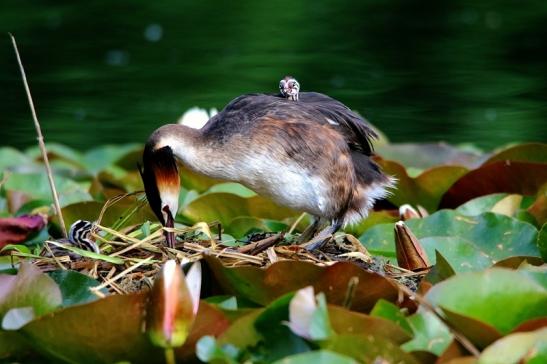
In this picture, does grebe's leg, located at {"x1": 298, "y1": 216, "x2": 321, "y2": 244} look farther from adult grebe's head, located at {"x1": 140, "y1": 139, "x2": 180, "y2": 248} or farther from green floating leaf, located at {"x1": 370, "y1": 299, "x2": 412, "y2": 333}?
green floating leaf, located at {"x1": 370, "y1": 299, "x2": 412, "y2": 333}

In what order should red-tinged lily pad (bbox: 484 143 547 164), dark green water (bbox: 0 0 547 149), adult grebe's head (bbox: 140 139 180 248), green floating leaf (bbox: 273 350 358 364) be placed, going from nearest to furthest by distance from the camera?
1. green floating leaf (bbox: 273 350 358 364)
2. adult grebe's head (bbox: 140 139 180 248)
3. red-tinged lily pad (bbox: 484 143 547 164)
4. dark green water (bbox: 0 0 547 149)

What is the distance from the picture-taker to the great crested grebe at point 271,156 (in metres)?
3.60

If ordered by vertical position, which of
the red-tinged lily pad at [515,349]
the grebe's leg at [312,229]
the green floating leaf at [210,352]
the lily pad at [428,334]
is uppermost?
the red-tinged lily pad at [515,349]

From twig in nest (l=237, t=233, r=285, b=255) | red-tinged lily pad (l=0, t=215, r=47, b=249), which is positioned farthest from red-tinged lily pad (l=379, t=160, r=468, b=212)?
red-tinged lily pad (l=0, t=215, r=47, b=249)

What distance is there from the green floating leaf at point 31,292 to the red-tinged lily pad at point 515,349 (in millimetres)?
1053

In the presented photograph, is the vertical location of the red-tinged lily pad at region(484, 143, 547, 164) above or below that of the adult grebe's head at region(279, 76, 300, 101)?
below

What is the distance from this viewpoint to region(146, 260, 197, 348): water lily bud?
2590 millimetres

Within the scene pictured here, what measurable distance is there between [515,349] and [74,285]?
1.16 metres

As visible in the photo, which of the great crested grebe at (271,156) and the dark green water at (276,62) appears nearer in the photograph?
the great crested grebe at (271,156)

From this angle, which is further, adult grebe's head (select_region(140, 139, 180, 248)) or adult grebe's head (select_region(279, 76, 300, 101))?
adult grebe's head (select_region(279, 76, 300, 101))

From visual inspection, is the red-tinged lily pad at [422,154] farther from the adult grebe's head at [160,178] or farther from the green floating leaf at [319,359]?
the green floating leaf at [319,359]

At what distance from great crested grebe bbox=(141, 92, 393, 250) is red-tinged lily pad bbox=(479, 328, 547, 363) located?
3.59 ft

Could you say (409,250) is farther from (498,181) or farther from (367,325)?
(498,181)

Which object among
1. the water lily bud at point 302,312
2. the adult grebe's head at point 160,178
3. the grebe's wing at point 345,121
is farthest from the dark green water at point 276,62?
the water lily bud at point 302,312
